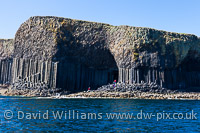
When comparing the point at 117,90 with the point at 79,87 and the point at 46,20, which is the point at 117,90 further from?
the point at 46,20

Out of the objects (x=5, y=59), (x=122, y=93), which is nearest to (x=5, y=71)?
(x=5, y=59)

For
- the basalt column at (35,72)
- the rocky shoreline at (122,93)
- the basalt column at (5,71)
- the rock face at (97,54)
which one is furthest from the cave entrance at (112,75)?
the basalt column at (5,71)

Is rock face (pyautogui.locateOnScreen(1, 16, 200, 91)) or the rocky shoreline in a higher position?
rock face (pyautogui.locateOnScreen(1, 16, 200, 91))

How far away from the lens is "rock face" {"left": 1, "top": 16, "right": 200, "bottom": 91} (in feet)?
164

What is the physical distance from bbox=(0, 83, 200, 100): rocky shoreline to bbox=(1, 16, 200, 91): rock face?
2.04 meters

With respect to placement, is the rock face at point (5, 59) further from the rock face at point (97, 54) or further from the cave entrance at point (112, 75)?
the cave entrance at point (112, 75)

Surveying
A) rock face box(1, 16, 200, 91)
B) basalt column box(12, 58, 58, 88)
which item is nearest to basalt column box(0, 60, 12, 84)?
rock face box(1, 16, 200, 91)

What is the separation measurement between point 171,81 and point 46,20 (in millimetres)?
31147

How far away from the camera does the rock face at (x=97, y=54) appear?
164 ft

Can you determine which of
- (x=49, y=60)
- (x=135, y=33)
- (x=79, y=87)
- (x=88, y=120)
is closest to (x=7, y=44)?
(x=49, y=60)

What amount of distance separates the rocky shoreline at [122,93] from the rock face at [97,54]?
2040mm

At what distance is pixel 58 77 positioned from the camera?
4844cm

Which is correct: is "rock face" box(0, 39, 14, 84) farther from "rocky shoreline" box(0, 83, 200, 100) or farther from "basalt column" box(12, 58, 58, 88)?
"rocky shoreline" box(0, 83, 200, 100)

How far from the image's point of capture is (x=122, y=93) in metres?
44.0
